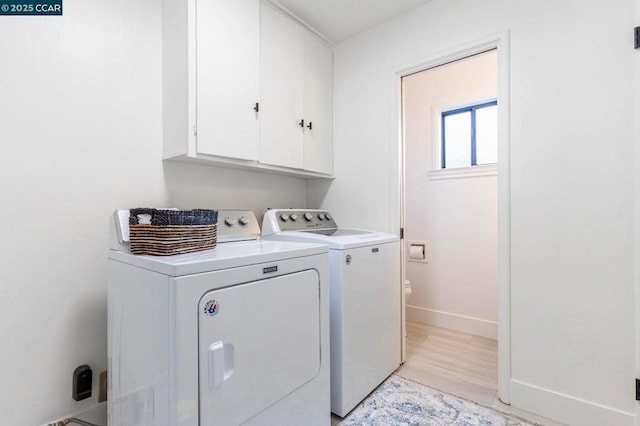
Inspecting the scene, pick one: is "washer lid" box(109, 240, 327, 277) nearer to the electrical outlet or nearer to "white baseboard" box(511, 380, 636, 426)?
the electrical outlet

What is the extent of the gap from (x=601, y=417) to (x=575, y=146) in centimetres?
131

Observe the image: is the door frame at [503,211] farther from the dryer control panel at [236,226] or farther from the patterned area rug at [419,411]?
the dryer control panel at [236,226]

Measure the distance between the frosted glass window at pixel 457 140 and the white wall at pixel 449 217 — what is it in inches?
6.2

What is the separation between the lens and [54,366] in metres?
1.33

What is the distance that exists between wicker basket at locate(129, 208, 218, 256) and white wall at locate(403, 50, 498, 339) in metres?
2.00

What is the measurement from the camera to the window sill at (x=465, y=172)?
2570mm

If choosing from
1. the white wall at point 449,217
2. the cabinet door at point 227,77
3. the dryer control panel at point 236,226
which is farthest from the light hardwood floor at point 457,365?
the cabinet door at point 227,77

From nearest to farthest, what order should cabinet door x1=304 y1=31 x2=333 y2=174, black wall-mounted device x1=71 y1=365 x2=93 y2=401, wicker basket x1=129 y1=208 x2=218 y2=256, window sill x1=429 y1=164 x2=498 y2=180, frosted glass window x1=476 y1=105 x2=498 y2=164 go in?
wicker basket x1=129 y1=208 x2=218 y2=256, black wall-mounted device x1=71 y1=365 x2=93 y2=401, cabinet door x1=304 y1=31 x2=333 y2=174, window sill x1=429 y1=164 x2=498 y2=180, frosted glass window x1=476 y1=105 x2=498 y2=164

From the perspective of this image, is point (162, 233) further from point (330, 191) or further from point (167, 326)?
point (330, 191)

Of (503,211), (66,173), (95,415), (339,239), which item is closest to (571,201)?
(503,211)

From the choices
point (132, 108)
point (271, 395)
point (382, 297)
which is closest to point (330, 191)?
point (382, 297)

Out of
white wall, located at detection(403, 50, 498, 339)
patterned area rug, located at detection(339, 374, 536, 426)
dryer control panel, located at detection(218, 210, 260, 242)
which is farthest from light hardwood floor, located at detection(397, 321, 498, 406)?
dryer control panel, located at detection(218, 210, 260, 242)

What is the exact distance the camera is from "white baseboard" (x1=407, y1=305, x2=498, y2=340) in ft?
8.45

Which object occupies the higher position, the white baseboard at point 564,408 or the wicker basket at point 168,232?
the wicker basket at point 168,232
